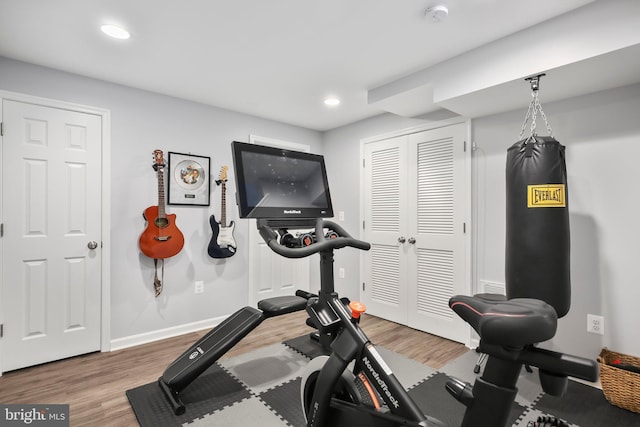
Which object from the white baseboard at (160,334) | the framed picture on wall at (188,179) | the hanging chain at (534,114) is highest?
the hanging chain at (534,114)

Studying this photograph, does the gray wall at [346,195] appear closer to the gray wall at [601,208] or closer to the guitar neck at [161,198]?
the gray wall at [601,208]

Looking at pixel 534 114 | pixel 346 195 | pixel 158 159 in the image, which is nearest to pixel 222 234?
pixel 158 159

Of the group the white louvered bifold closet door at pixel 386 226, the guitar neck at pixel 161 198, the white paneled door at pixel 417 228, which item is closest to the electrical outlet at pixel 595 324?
the white paneled door at pixel 417 228

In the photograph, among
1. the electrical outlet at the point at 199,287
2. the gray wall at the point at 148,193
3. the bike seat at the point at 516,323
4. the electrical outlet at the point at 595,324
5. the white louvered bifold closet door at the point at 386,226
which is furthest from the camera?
the white louvered bifold closet door at the point at 386,226

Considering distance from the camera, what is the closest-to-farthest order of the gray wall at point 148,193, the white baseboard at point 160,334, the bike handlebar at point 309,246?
1. the bike handlebar at point 309,246
2. the gray wall at point 148,193
3. the white baseboard at point 160,334

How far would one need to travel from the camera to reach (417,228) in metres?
3.56

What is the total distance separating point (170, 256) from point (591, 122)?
3699 mm

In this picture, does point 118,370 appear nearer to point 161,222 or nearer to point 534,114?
point 161,222

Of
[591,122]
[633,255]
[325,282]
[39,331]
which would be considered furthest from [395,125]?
[39,331]

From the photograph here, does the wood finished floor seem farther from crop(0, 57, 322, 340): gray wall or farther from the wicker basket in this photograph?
the wicker basket

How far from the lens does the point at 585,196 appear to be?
246 centimetres

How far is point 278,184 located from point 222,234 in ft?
6.93

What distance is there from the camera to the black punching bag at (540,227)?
199cm

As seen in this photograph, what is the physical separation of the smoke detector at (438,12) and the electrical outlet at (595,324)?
2345 millimetres
